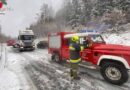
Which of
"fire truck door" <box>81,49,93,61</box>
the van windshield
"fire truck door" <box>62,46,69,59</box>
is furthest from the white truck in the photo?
"fire truck door" <box>81,49,93,61</box>

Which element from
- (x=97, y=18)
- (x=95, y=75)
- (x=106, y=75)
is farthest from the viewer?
(x=97, y=18)

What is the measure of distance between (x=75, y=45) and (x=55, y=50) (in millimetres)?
4757

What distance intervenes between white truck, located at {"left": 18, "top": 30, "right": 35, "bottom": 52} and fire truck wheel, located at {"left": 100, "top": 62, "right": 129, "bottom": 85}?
1823cm

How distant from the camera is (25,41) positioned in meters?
24.2

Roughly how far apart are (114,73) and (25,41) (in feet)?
62.9

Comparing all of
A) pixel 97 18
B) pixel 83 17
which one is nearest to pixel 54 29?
pixel 83 17

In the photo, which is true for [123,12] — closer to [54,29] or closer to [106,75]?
[54,29]

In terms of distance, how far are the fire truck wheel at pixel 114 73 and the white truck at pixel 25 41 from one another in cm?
1823

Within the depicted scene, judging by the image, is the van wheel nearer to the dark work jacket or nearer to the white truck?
the dark work jacket

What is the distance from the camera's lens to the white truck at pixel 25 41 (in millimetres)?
23844

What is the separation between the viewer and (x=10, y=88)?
21.6 ft

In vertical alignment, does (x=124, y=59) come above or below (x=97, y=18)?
below

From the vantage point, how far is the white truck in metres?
23.8

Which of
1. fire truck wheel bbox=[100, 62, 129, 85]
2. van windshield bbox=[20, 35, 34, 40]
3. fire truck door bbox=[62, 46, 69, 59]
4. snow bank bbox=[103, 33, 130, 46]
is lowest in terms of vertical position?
fire truck wheel bbox=[100, 62, 129, 85]
